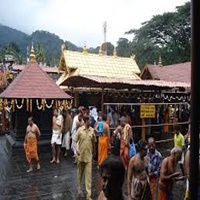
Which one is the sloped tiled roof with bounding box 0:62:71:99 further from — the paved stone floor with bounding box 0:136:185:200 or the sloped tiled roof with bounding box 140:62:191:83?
the sloped tiled roof with bounding box 140:62:191:83

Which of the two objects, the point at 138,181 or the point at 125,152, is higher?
the point at 138,181

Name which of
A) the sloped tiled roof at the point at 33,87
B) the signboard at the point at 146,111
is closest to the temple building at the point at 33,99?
the sloped tiled roof at the point at 33,87

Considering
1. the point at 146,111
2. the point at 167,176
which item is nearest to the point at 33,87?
the point at 146,111

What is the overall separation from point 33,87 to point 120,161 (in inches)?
493

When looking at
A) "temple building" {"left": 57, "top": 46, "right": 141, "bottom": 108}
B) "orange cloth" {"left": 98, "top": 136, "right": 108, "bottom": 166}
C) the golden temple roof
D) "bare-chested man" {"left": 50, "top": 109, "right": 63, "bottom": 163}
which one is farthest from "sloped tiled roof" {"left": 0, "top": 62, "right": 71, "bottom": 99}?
the golden temple roof

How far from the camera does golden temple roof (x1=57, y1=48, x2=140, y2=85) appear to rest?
844 inches

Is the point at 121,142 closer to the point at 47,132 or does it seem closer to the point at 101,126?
the point at 101,126

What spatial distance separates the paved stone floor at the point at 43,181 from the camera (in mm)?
7811

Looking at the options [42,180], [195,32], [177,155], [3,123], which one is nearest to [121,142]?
[42,180]

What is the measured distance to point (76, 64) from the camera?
71.0 feet

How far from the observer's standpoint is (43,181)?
353 inches

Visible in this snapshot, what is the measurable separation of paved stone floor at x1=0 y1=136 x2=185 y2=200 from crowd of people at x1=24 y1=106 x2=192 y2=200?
1.15 ft

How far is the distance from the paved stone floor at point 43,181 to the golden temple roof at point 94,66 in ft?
32.7

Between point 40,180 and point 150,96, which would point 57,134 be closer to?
point 40,180
